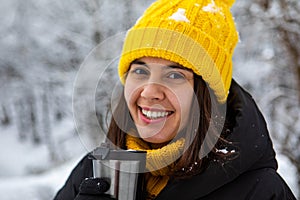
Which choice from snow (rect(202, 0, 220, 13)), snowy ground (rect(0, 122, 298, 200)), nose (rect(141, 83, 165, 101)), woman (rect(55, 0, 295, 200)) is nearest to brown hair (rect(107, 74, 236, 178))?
woman (rect(55, 0, 295, 200))

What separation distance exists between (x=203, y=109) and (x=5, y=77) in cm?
1120

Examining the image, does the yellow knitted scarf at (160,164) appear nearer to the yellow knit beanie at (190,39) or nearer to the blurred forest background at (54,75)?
the yellow knit beanie at (190,39)

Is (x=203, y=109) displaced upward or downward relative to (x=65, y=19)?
downward

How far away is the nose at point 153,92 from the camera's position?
4.33 feet

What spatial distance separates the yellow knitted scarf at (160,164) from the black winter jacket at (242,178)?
0.06m

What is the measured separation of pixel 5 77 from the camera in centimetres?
1160

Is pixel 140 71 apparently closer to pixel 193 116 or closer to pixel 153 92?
pixel 153 92

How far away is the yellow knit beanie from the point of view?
4.52 feet

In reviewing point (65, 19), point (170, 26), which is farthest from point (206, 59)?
point (65, 19)

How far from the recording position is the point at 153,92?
4.33ft

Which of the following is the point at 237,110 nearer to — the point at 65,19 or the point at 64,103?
the point at 65,19

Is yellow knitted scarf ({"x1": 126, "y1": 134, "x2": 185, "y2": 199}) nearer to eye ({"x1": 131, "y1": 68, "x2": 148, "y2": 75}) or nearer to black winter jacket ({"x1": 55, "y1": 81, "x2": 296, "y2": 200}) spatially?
black winter jacket ({"x1": 55, "y1": 81, "x2": 296, "y2": 200})

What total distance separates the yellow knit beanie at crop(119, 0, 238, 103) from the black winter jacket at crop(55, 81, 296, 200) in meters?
0.18

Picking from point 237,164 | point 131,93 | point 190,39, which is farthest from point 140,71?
point 237,164
